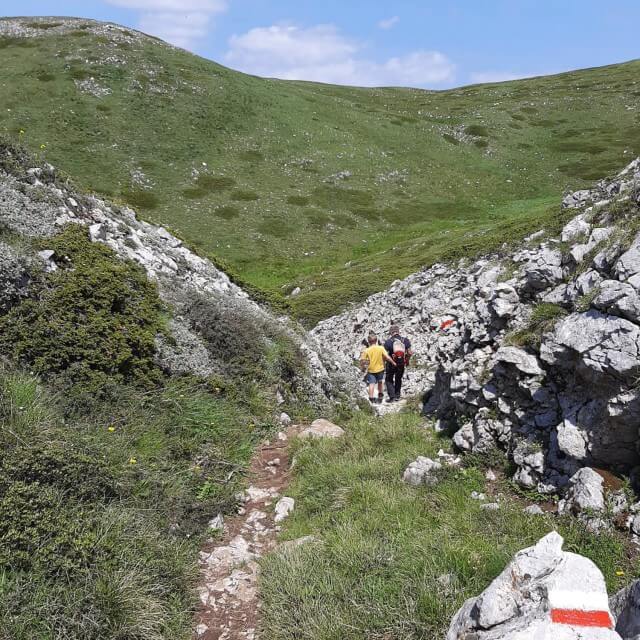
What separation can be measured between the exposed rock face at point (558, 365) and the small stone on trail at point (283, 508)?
3613 mm

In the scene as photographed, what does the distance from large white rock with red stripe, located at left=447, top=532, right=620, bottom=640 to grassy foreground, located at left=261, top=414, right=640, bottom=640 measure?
2.54 feet

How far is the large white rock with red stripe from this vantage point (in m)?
4.04

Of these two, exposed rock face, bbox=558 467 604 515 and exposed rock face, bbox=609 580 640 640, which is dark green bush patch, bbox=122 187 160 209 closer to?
exposed rock face, bbox=558 467 604 515

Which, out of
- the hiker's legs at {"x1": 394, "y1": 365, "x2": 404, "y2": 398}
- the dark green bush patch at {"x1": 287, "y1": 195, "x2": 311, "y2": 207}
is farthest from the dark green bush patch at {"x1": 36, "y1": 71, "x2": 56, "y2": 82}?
the hiker's legs at {"x1": 394, "y1": 365, "x2": 404, "y2": 398}

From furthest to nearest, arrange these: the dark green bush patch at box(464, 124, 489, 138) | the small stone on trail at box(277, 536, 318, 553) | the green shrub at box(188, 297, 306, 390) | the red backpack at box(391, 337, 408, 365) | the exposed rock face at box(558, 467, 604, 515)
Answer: the dark green bush patch at box(464, 124, 489, 138), the red backpack at box(391, 337, 408, 365), the green shrub at box(188, 297, 306, 390), the exposed rock face at box(558, 467, 604, 515), the small stone on trail at box(277, 536, 318, 553)

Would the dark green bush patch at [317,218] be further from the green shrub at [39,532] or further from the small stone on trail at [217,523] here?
the green shrub at [39,532]

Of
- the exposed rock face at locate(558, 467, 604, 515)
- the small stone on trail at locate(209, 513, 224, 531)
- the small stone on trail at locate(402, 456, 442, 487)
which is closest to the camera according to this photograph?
the exposed rock face at locate(558, 467, 604, 515)

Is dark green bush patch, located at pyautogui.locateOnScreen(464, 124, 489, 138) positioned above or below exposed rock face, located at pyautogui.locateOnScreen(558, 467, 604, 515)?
above

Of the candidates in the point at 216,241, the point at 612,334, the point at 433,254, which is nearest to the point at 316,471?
the point at 612,334

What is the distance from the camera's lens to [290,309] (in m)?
18.9

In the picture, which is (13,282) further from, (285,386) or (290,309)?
(290,309)

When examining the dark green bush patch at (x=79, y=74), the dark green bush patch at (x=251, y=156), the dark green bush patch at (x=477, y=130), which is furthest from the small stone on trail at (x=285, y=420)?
the dark green bush patch at (x=477, y=130)

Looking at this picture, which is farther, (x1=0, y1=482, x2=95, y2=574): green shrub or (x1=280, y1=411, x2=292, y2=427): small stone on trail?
(x1=280, y1=411, x2=292, y2=427): small stone on trail

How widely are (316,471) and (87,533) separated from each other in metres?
4.04
